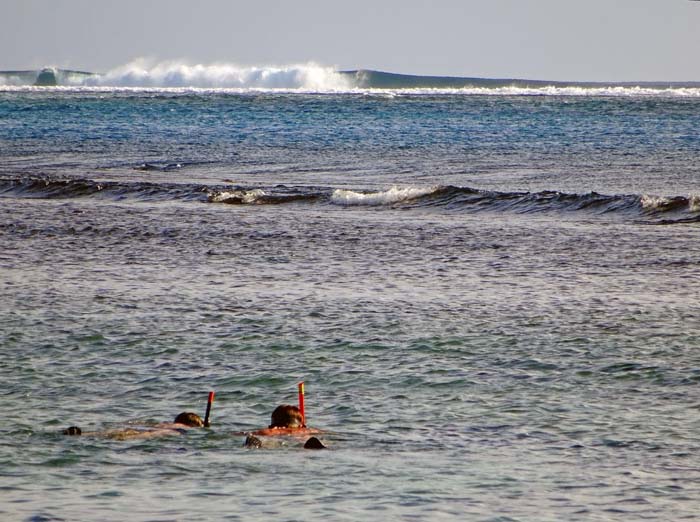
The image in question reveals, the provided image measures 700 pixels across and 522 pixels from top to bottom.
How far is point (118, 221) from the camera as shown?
23531mm

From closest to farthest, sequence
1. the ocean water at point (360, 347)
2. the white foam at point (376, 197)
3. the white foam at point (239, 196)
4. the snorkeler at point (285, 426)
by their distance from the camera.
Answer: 1. the ocean water at point (360, 347)
2. the snorkeler at point (285, 426)
3. the white foam at point (376, 197)
4. the white foam at point (239, 196)

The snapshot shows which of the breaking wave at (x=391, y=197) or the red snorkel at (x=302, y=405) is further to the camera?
the breaking wave at (x=391, y=197)

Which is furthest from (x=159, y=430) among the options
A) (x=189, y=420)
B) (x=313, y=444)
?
(x=313, y=444)

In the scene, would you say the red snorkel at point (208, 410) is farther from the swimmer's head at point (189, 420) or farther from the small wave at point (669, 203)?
the small wave at point (669, 203)

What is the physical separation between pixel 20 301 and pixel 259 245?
18.6ft

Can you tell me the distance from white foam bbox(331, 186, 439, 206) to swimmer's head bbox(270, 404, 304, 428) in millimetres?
16851

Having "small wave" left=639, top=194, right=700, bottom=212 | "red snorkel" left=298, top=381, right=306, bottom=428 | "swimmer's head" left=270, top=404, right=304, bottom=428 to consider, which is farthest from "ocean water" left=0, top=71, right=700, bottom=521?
"swimmer's head" left=270, top=404, right=304, bottom=428

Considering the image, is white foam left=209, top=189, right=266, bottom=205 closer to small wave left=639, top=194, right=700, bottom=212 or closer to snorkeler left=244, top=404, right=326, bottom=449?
small wave left=639, top=194, right=700, bottom=212

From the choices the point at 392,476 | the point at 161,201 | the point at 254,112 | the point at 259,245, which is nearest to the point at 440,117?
the point at 254,112

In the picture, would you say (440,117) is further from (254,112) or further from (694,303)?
(694,303)

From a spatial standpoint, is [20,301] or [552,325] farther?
[20,301]

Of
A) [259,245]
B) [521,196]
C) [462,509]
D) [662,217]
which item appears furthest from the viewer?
[521,196]

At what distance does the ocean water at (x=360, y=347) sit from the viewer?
845cm

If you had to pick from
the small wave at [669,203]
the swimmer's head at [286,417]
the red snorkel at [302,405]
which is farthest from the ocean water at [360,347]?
the swimmer's head at [286,417]
